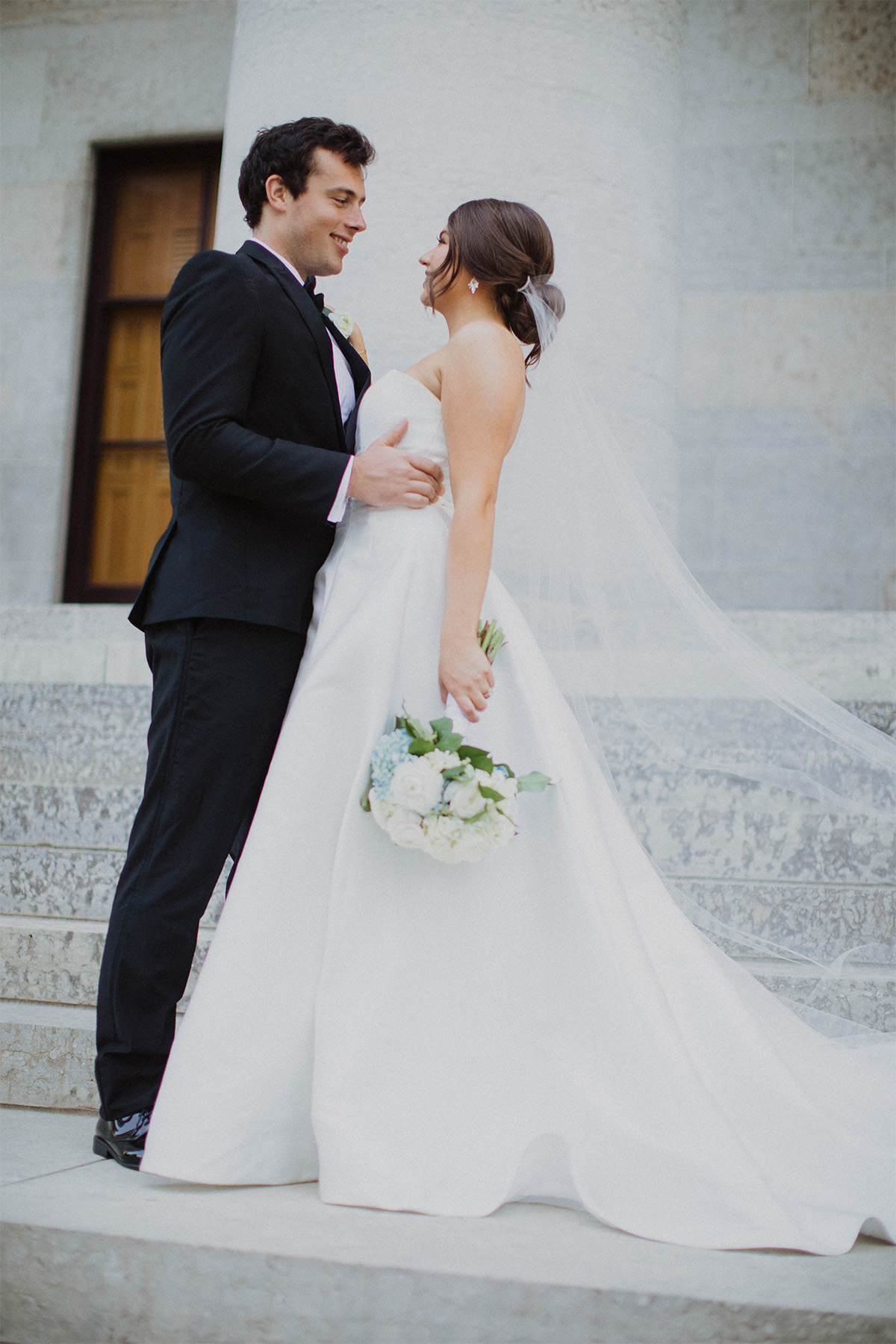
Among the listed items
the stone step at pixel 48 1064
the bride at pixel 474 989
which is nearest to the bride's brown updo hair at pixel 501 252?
the bride at pixel 474 989

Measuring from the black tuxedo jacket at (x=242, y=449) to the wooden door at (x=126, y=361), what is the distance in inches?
199

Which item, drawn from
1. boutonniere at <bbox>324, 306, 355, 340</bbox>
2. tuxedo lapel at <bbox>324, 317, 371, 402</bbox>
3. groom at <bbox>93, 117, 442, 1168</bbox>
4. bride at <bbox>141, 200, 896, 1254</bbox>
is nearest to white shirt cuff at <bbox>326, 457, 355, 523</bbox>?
groom at <bbox>93, 117, 442, 1168</bbox>

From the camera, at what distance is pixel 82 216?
6.96m

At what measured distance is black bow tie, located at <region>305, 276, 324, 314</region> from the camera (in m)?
2.35

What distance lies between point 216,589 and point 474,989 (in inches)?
34.8

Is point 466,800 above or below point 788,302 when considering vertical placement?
below

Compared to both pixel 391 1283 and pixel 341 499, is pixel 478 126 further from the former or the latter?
pixel 391 1283

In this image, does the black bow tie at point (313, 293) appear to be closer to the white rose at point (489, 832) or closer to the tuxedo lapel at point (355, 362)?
the tuxedo lapel at point (355, 362)

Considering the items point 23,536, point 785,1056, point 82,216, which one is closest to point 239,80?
point 82,216

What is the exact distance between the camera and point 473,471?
2131 millimetres

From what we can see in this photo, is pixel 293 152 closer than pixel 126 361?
Yes

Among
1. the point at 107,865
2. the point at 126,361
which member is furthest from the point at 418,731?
the point at 126,361

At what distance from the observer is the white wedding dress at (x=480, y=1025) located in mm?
1828

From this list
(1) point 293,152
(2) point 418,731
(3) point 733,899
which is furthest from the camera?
(3) point 733,899
